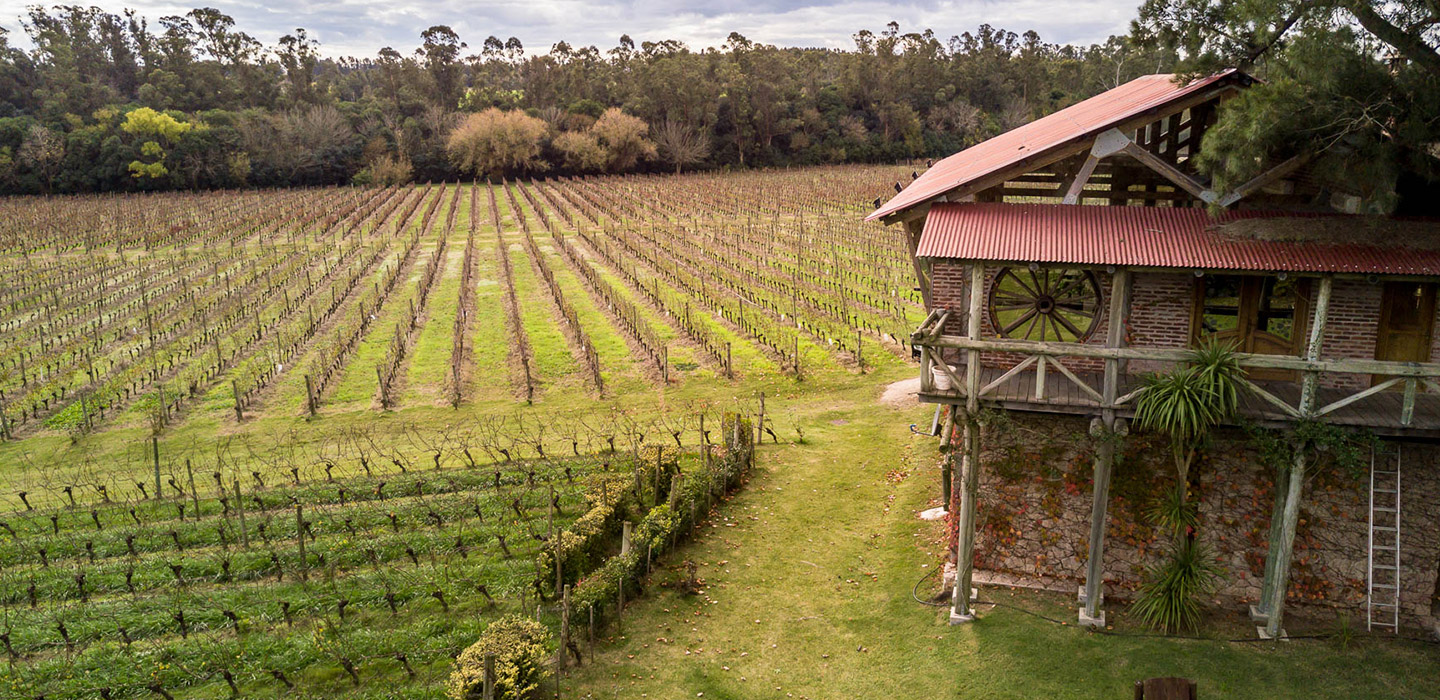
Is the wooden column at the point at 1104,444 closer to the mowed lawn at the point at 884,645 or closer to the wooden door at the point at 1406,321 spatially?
the mowed lawn at the point at 884,645

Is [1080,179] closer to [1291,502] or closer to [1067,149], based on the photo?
[1067,149]

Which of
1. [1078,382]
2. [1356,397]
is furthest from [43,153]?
[1356,397]

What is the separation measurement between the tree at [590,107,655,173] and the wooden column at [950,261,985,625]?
80275mm

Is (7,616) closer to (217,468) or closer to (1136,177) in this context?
(217,468)

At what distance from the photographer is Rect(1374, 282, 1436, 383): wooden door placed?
38.5 ft

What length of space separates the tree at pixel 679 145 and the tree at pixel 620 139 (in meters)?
2.01

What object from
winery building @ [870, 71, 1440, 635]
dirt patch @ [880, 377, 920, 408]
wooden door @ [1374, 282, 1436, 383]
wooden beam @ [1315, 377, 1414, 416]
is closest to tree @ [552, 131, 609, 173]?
dirt patch @ [880, 377, 920, 408]

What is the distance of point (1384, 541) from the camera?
11867 mm

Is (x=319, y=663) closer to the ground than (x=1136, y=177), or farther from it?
closer to the ground

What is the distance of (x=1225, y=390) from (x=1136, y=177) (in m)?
4.77

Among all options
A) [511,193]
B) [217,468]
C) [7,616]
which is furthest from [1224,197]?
[511,193]

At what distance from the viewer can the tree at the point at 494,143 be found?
86.9 m

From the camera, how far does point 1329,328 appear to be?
11984 millimetres

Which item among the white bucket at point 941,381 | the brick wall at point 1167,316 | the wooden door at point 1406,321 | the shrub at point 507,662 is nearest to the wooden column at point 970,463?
the white bucket at point 941,381
